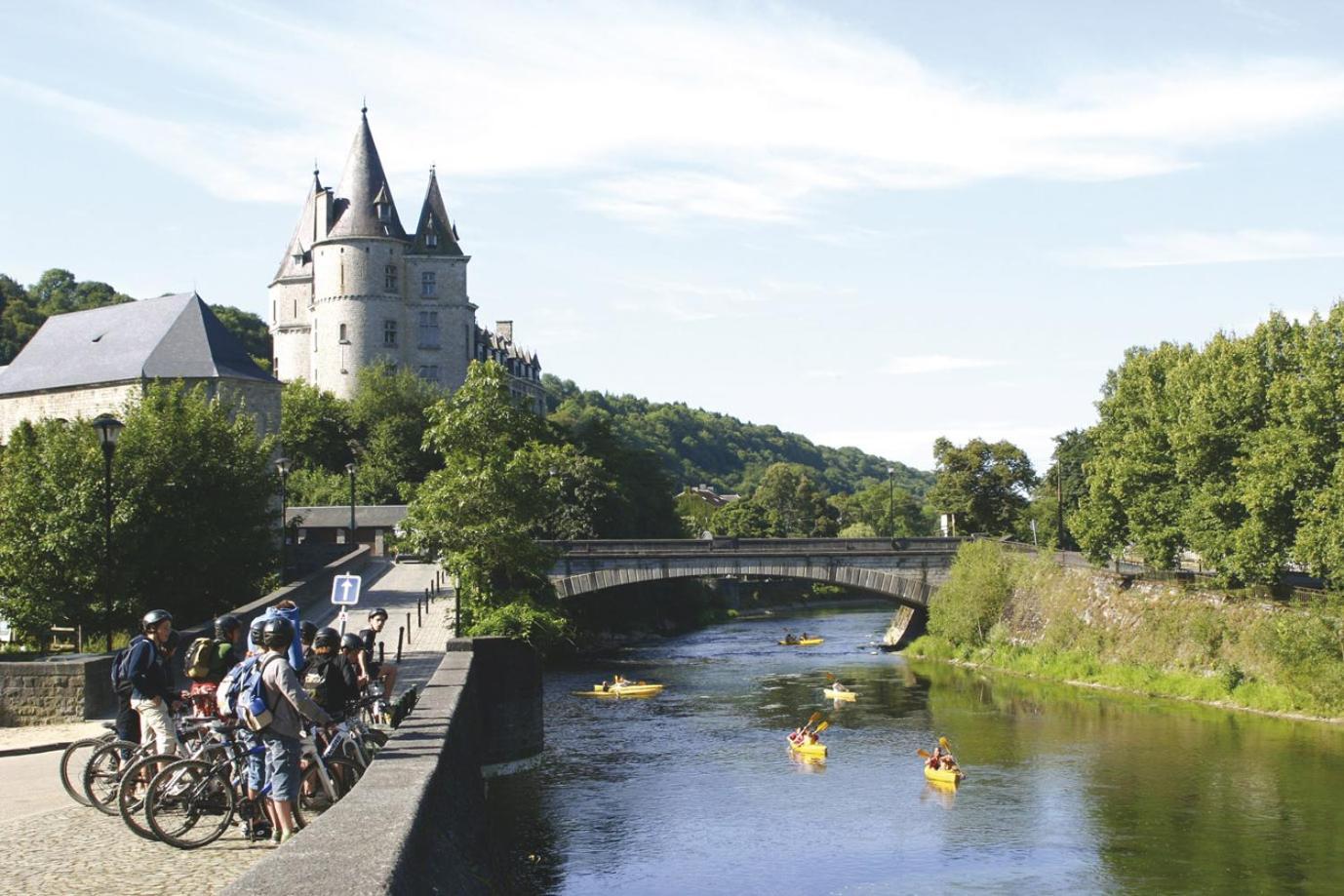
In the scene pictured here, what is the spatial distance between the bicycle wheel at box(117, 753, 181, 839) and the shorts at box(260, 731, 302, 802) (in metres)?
1.50

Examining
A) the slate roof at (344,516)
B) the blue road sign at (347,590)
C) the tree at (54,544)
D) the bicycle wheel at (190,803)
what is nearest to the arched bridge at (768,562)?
the slate roof at (344,516)

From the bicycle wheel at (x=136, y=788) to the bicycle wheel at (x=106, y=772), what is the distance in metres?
0.22

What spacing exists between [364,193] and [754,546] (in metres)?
51.1

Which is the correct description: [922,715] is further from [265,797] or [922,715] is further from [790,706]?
[265,797]

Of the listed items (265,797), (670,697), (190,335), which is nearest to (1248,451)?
(670,697)

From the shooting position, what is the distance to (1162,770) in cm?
3472

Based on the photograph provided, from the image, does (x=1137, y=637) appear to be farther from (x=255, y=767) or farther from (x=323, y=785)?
(x=255, y=767)

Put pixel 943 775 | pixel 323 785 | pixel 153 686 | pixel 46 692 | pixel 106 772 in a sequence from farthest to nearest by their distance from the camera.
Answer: pixel 943 775 < pixel 46 692 < pixel 106 772 < pixel 153 686 < pixel 323 785

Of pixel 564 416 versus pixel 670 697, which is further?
pixel 564 416

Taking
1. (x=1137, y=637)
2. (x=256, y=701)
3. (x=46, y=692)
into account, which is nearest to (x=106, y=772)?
(x=256, y=701)

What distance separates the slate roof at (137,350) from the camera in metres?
70.8

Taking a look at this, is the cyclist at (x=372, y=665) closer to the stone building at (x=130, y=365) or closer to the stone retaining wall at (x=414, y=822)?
the stone retaining wall at (x=414, y=822)

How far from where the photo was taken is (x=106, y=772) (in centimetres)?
1509

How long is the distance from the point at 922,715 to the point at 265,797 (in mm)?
34241
